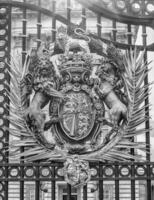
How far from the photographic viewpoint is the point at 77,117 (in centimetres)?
768

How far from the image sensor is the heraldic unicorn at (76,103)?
7621 millimetres

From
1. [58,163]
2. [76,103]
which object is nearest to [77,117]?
[76,103]

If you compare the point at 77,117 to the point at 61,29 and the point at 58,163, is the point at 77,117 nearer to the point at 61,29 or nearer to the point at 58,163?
the point at 58,163

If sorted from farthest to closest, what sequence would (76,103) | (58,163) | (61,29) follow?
1. (61,29)
2. (76,103)
3. (58,163)

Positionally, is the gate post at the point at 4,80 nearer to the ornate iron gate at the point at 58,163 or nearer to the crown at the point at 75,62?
the ornate iron gate at the point at 58,163

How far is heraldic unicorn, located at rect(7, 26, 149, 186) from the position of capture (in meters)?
7.62

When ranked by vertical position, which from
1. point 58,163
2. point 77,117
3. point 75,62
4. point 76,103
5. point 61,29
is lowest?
point 58,163

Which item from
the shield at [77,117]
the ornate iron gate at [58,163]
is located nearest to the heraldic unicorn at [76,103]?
the shield at [77,117]

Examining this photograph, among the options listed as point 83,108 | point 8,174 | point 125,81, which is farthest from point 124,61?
point 8,174

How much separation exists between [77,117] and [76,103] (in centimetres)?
18

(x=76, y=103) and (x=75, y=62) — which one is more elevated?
(x=75, y=62)

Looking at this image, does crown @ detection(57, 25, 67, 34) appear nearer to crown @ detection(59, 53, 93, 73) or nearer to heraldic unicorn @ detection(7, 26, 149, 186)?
heraldic unicorn @ detection(7, 26, 149, 186)

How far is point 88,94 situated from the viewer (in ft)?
25.4

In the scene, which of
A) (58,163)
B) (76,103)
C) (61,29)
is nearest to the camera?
(58,163)
